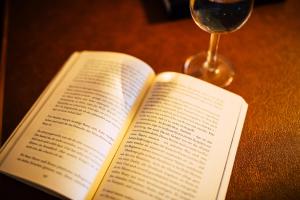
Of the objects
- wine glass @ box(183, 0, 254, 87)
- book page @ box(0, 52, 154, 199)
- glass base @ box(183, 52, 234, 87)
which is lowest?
book page @ box(0, 52, 154, 199)

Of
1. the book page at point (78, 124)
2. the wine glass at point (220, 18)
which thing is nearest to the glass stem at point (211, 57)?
the wine glass at point (220, 18)

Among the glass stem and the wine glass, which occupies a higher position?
the glass stem

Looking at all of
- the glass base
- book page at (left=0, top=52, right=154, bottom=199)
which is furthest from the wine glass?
book page at (left=0, top=52, right=154, bottom=199)

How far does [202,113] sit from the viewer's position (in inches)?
21.0

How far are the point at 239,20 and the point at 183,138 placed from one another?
0.21m

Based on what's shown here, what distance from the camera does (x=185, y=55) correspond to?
2.21 feet

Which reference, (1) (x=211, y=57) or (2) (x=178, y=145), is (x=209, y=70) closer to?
(1) (x=211, y=57)

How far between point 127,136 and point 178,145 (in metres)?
0.09

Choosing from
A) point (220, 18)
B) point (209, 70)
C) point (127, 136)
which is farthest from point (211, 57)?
point (127, 136)

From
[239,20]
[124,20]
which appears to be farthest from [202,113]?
[124,20]

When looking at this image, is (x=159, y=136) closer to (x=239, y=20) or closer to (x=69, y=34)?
(x=239, y=20)

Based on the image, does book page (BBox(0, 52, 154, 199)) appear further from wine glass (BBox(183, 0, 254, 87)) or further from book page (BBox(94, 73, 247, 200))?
wine glass (BBox(183, 0, 254, 87))

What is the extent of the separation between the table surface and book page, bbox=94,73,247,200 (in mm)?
33

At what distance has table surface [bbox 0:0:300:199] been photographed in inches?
19.5
